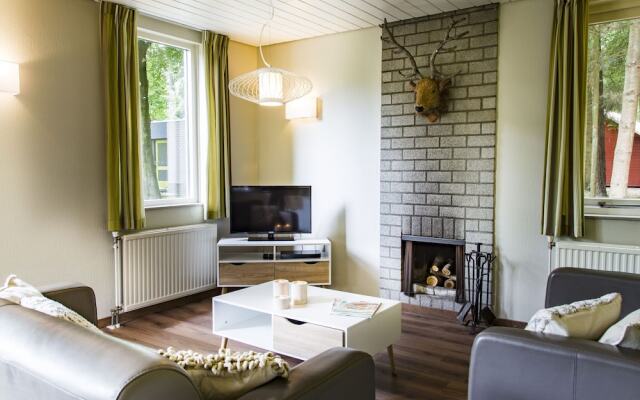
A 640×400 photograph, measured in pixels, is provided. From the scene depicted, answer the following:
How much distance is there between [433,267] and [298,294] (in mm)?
1683

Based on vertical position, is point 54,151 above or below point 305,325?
above

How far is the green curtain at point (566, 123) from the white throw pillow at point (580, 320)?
1787 millimetres

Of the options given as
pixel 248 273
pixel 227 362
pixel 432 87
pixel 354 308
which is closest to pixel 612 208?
pixel 432 87

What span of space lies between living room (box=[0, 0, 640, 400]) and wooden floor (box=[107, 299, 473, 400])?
0.07 feet

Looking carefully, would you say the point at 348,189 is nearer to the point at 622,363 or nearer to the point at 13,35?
the point at 13,35

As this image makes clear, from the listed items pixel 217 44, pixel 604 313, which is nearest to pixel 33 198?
pixel 217 44

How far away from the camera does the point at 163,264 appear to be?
14.3ft

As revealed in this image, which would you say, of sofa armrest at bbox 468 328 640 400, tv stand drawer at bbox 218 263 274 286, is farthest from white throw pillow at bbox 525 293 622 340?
tv stand drawer at bbox 218 263 274 286

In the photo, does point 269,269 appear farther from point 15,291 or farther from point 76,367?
point 76,367

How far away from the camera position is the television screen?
473 centimetres

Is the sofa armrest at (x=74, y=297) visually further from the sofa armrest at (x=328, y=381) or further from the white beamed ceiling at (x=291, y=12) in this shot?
the white beamed ceiling at (x=291, y=12)

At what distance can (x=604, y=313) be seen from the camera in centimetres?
193

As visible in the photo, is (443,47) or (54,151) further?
(443,47)

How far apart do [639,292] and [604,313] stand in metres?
0.82
